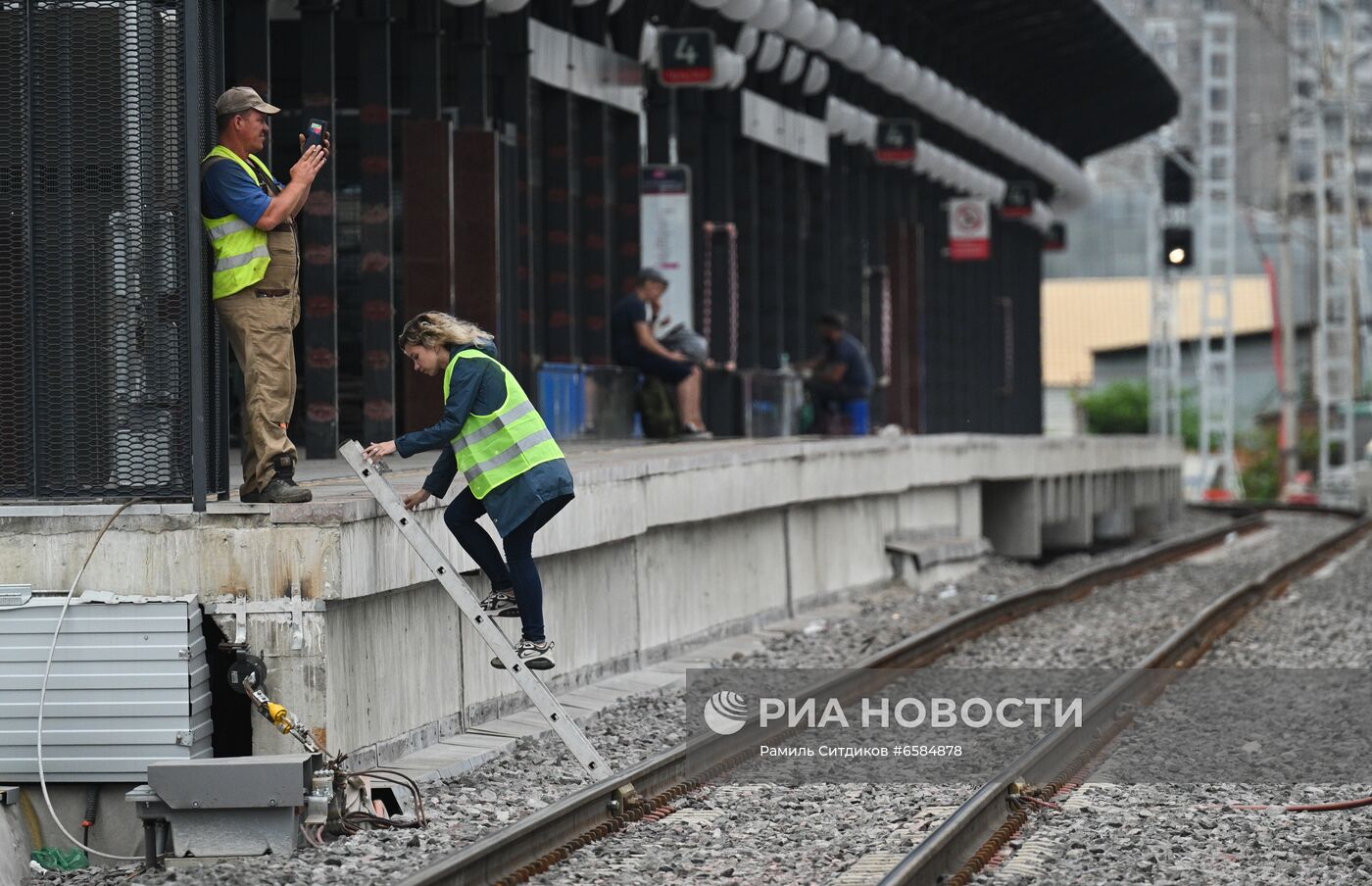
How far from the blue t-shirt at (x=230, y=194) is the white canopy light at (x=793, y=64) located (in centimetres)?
1803

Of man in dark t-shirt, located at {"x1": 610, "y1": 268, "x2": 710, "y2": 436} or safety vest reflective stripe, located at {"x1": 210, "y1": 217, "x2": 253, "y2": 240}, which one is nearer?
safety vest reflective stripe, located at {"x1": 210, "y1": 217, "x2": 253, "y2": 240}

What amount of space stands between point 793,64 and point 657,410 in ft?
25.5

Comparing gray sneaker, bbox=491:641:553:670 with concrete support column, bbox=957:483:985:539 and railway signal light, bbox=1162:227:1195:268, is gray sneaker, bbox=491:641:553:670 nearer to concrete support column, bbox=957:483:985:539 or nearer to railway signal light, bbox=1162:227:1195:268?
concrete support column, bbox=957:483:985:539

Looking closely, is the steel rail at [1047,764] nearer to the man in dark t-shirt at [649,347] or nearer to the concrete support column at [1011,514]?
the man in dark t-shirt at [649,347]

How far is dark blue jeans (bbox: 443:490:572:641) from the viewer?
9922mm

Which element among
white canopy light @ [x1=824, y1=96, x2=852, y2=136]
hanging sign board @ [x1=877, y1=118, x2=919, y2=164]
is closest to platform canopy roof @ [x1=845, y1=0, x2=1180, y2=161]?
white canopy light @ [x1=824, y1=96, x2=852, y2=136]

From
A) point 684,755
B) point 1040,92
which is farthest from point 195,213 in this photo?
point 1040,92

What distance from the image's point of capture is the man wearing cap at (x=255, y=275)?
966 cm

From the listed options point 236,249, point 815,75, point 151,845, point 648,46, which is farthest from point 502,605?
point 815,75

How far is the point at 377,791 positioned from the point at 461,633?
87.4 inches

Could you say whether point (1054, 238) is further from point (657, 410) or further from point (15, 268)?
point (15, 268)

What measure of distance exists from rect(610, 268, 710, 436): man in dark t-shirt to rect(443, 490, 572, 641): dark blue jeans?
9.84m

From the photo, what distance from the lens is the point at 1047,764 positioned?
1026 cm

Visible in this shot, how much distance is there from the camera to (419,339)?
9680 mm
